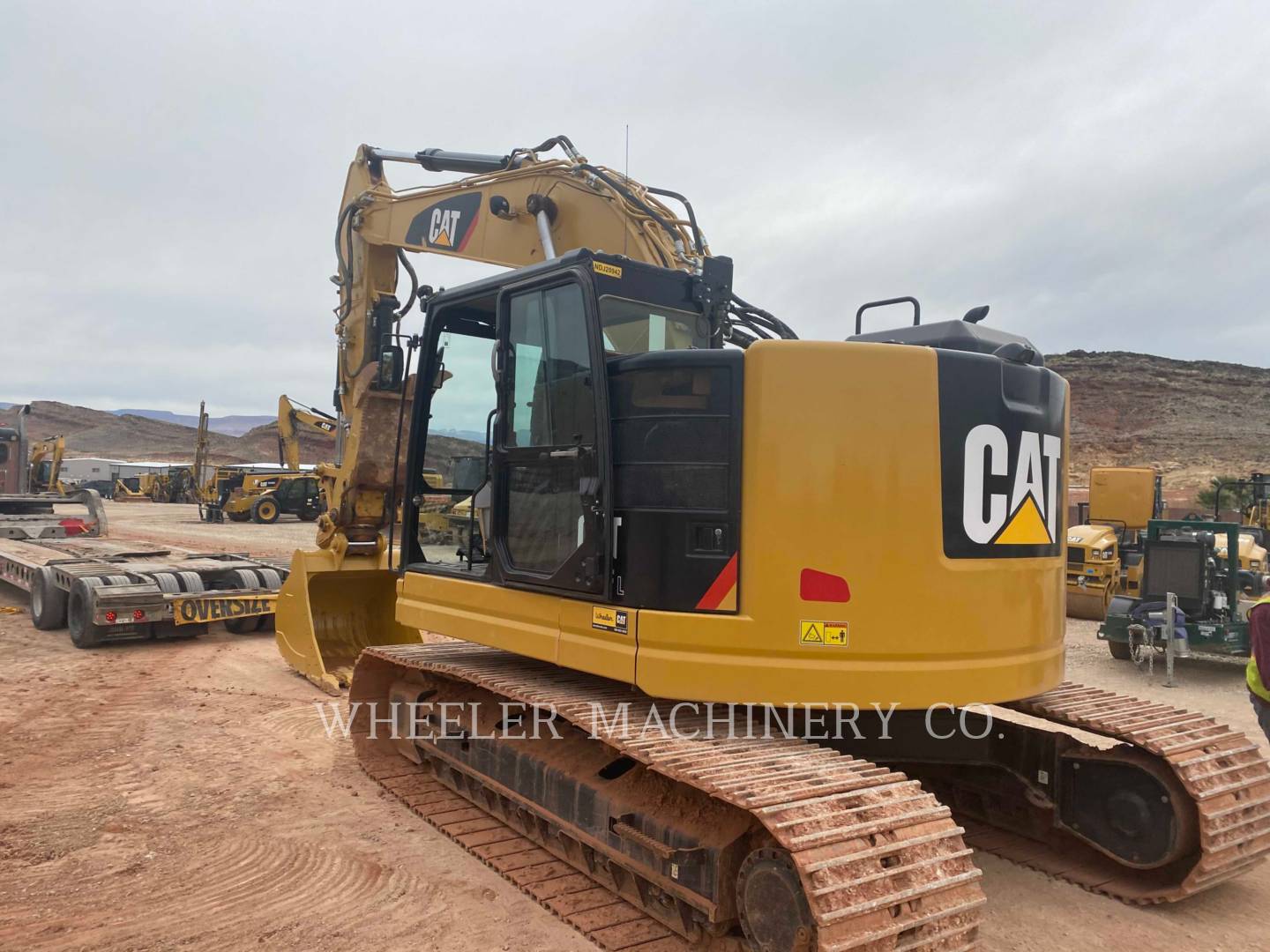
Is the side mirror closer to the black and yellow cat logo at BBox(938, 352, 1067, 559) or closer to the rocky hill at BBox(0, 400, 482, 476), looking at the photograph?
the black and yellow cat logo at BBox(938, 352, 1067, 559)

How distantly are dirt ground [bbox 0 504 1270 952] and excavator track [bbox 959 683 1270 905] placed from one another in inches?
6.4

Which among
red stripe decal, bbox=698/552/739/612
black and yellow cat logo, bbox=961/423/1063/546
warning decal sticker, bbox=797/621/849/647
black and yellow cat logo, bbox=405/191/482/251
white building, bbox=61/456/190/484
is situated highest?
black and yellow cat logo, bbox=405/191/482/251

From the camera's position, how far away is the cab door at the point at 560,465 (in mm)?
4102

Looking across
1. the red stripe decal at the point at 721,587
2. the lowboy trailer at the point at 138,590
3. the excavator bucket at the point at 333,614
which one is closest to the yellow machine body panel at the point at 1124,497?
the excavator bucket at the point at 333,614

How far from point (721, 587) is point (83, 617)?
826cm

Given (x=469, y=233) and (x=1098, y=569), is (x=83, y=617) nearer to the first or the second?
(x=469, y=233)

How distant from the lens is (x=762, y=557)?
3770 millimetres

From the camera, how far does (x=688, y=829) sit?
3.75m

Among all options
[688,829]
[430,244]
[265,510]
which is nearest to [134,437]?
[265,510]

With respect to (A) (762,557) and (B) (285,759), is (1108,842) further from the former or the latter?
(B) (285,759)

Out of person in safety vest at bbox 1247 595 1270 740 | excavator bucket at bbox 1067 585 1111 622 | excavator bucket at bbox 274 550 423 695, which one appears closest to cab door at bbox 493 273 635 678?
person in safety vest at bbox 1247 595 1270 740

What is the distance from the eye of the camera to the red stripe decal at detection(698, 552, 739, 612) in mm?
3820

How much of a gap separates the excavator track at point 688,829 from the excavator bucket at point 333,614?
2.29 m

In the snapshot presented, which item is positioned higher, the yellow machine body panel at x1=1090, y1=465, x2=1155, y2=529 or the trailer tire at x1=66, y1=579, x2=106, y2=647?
the yellow machine body panel at x1=1090, y1=465, x2=1155, y2=529
